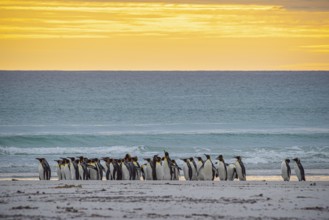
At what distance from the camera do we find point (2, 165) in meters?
29.0

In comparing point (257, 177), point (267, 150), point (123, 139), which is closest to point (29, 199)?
A: point (257, 177)

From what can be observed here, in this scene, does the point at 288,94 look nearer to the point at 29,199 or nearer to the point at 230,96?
the point at 230,96

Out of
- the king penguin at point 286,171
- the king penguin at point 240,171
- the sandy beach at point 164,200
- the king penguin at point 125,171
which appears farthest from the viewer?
the king penguin at point 286,171

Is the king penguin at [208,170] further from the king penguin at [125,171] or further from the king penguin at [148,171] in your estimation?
the king penguin at [125,171]

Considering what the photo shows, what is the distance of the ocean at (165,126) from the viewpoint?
35.3m

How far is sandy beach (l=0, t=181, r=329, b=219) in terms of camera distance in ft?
43.2

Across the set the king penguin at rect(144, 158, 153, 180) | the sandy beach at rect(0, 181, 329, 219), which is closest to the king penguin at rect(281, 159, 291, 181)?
the sandy beach at rect(0, 181, 329, 219)

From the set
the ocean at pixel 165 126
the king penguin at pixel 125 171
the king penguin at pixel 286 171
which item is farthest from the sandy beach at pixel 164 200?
the ocean at pixel 165 126

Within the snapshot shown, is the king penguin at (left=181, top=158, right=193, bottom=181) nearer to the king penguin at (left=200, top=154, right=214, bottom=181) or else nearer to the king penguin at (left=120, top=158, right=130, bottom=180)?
the king penguin at (left=200, top=154, right=214, bottom=181)

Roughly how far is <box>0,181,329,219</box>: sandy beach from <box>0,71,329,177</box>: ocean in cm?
750

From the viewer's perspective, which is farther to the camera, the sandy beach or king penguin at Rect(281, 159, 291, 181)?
king penguin at Rect(281, 159, 291, 181)

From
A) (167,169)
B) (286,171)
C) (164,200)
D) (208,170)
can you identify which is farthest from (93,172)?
(164,200)

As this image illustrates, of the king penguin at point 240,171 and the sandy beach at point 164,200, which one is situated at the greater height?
the king penguin at point 240,171

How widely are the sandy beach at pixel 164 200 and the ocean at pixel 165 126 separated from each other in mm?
7504
